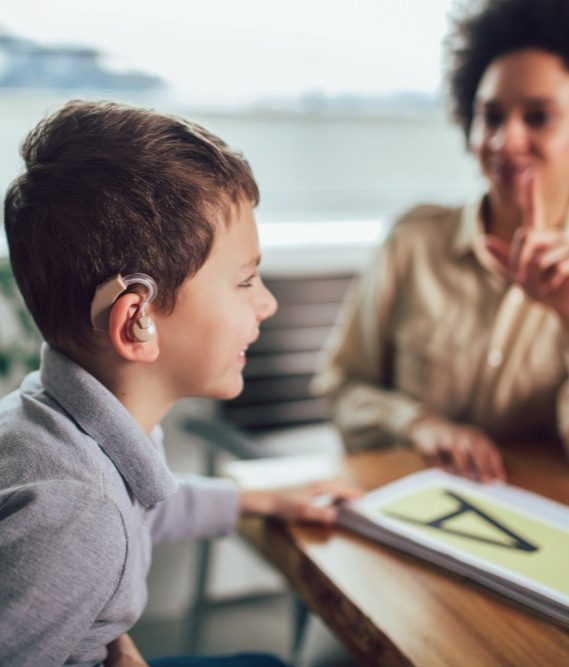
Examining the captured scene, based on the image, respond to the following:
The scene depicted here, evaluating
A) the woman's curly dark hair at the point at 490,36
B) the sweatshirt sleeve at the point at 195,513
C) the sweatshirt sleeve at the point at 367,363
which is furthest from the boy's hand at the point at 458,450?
the woman's curly dark hair at the point at 490,36

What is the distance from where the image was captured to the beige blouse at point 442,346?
1.44 meters

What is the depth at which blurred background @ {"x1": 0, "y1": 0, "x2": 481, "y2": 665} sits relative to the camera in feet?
6.02

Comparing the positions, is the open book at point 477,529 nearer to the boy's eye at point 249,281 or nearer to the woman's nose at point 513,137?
the boy's eye at point 249,281

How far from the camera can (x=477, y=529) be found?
3.15ft

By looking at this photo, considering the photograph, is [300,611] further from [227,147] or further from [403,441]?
[227,147]

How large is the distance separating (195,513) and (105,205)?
0.46 metres

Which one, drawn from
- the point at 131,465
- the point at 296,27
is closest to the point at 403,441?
the point at 131,465

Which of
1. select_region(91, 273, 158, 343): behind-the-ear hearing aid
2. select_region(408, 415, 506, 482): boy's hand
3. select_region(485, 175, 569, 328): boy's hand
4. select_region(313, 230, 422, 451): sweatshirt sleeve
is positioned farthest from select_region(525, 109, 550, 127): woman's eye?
select_region(91, 273, 158, 343): behind-the-ear hearing aid

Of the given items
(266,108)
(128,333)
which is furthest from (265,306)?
(266,108)

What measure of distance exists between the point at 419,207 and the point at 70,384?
107 cm

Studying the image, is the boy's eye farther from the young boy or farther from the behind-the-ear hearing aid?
the behind-the-ear hearing aid

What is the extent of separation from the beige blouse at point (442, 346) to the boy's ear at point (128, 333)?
72 centimetres

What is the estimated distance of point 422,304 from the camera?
1.53m

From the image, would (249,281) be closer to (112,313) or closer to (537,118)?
(112,313)
